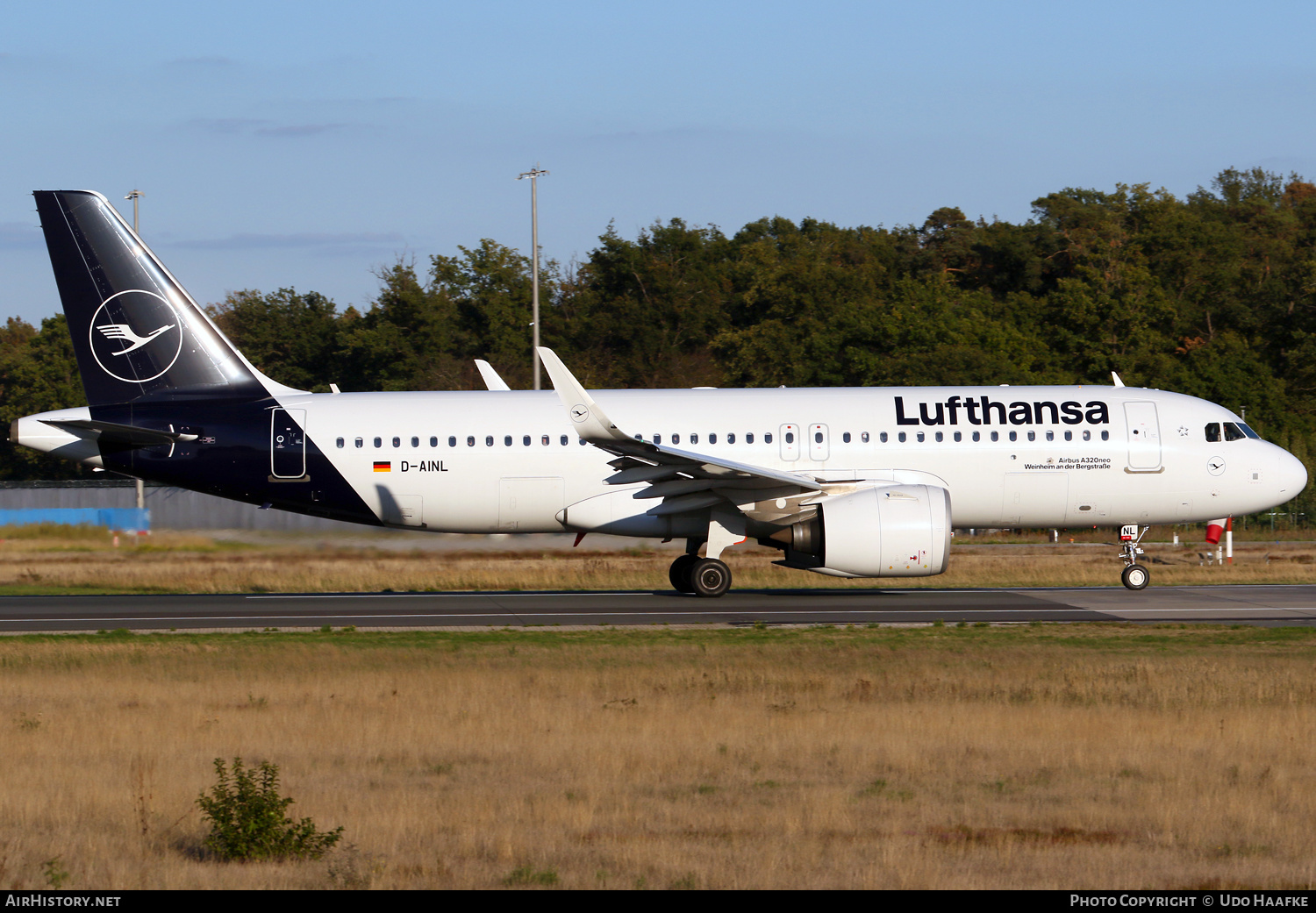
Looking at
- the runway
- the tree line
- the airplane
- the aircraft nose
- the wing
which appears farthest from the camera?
the tree line

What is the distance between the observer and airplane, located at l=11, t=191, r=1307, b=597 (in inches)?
981

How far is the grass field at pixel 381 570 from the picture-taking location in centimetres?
2847

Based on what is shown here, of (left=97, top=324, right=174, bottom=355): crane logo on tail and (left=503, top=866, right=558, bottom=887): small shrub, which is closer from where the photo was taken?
(left=503, top=866, right=558, bottom=887): small shrub

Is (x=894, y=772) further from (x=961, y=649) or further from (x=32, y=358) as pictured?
(x=32, y=358)

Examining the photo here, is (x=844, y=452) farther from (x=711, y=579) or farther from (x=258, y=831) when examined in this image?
(x=258, y=831)

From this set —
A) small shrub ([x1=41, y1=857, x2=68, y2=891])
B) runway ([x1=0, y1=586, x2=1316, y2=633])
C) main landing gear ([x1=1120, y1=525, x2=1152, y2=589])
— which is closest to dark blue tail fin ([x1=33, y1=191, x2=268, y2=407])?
runway ([x1=0, y1=586, x2=1316, y2=633])

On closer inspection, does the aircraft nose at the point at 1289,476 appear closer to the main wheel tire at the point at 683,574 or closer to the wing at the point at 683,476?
the wing at the point at 683,476

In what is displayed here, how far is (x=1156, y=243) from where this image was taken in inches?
2714

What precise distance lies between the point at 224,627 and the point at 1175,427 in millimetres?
17069

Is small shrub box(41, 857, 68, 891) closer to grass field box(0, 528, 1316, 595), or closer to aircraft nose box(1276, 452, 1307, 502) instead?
grass field box(0, 528, 1316, 595)

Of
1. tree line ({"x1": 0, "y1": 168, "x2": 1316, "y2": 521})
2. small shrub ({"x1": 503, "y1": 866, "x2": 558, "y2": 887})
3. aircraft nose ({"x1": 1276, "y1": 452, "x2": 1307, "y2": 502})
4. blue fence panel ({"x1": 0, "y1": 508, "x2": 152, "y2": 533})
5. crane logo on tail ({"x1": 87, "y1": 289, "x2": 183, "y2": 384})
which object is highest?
tree line ({"x1": 0, "y1": 168, "x2": 1316, "y2": 521})

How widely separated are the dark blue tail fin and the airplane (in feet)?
0.11

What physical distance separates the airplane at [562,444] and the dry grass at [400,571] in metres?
2.93

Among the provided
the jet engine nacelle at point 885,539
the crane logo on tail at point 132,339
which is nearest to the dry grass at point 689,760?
the jet engine nacelle at point 885,539
